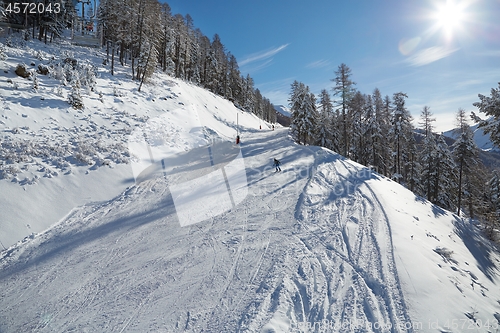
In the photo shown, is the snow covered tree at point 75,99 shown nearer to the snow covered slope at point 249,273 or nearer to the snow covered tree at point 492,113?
the snow covered slope at point 249,273

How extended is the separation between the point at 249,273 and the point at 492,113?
604 inches

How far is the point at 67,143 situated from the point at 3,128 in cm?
255

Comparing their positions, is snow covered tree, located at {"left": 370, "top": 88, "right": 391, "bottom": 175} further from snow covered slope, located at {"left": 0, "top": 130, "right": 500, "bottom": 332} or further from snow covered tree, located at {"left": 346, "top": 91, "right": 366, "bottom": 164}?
snow covered slope, located at {"left": 0, "top": 130, "right": 500, "bottom": 332}

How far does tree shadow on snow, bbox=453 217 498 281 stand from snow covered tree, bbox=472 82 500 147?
4865 mm

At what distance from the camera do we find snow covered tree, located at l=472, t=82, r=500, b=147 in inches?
454

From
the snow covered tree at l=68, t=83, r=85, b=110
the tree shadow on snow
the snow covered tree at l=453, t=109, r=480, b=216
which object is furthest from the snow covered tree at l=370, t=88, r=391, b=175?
the snow covered tree at l=68, t=83, r=85, b=110

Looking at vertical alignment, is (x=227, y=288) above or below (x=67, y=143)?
below

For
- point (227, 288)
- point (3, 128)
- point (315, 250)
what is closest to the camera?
point (227, 288)

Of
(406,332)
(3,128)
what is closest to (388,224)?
(406,332)

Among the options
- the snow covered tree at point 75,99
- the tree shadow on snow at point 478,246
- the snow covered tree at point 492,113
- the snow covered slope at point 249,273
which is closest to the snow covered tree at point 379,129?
the snow covered tree at point 492,113

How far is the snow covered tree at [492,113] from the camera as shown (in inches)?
454

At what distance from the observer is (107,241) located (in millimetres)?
7316

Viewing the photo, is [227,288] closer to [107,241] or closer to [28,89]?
[107,241]

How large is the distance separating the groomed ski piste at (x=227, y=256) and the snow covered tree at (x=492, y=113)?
4.97 metres
